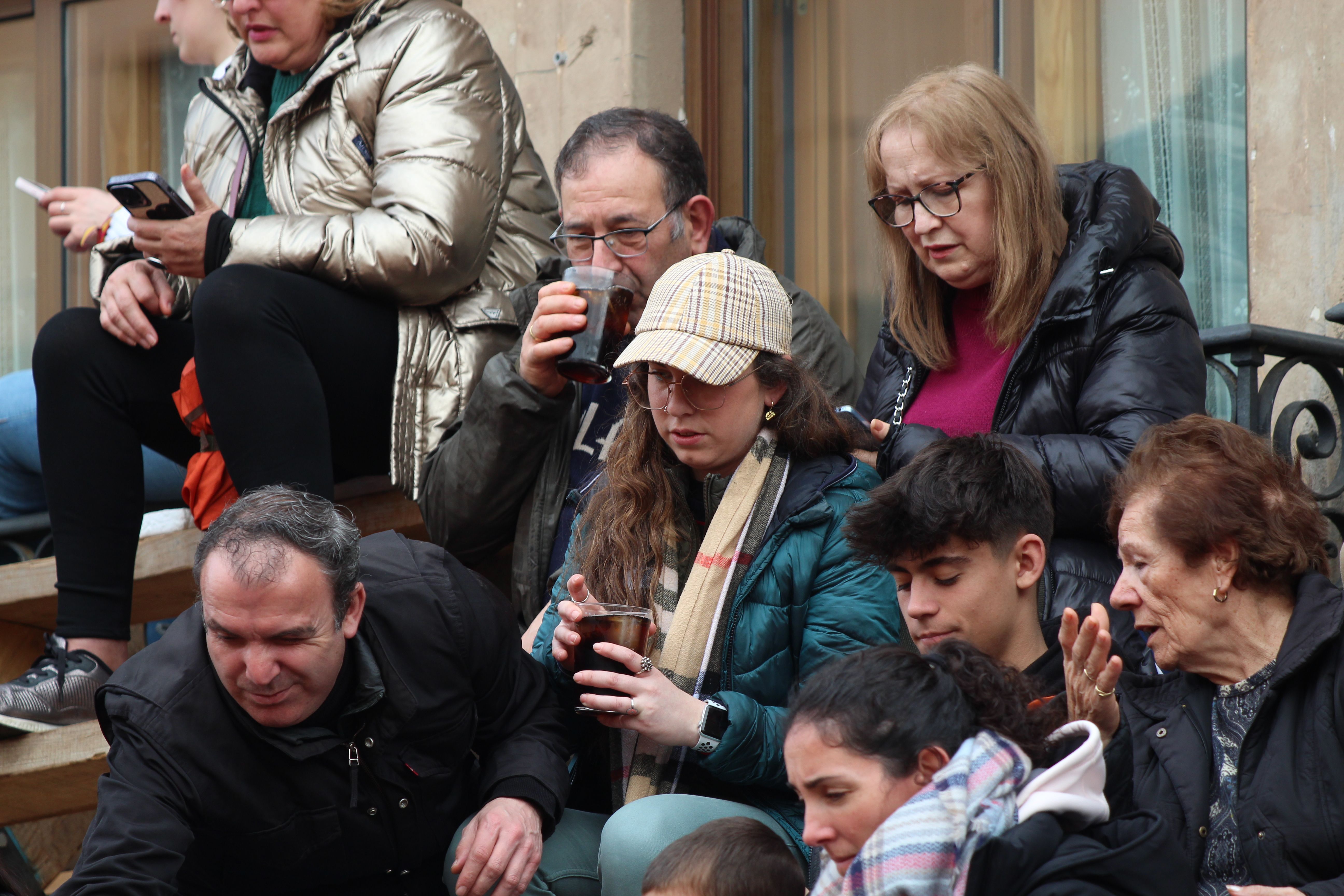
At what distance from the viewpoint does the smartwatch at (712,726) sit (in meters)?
2.75

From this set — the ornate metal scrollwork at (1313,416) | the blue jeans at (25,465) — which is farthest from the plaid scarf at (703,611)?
the blue jeans at (25,465)

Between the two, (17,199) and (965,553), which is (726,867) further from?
(17,199)

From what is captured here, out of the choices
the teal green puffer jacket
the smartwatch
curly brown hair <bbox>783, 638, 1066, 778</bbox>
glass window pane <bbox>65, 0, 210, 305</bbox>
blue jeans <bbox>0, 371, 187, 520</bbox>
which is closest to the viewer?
curly brown hair <bbox>783, 638, 1066, 778</bbox>

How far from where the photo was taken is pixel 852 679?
2.22 m

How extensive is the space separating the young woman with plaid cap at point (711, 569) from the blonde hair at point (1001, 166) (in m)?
A: 0.44

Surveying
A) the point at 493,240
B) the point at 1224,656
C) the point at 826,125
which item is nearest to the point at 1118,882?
the point at 1224,656

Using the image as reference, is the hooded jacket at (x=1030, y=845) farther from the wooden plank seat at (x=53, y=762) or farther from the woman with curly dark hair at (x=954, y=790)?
the wooden plank seat at (x=53, y=762)

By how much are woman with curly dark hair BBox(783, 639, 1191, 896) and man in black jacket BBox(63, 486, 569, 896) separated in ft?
3.11

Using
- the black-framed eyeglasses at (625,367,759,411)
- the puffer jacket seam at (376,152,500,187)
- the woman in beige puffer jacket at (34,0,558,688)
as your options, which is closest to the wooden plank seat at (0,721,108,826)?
the woman in beige puffer jacket at (34,0,558,688)

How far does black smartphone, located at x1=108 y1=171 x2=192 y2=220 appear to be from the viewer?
3789 millimetres

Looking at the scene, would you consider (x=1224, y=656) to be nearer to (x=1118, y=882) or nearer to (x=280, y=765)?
(x=1118, y=882)

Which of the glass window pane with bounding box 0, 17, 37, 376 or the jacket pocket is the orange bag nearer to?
the jacket pocket

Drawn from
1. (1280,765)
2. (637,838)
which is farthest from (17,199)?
(1280,765)

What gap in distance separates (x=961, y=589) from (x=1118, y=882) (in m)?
0.69
